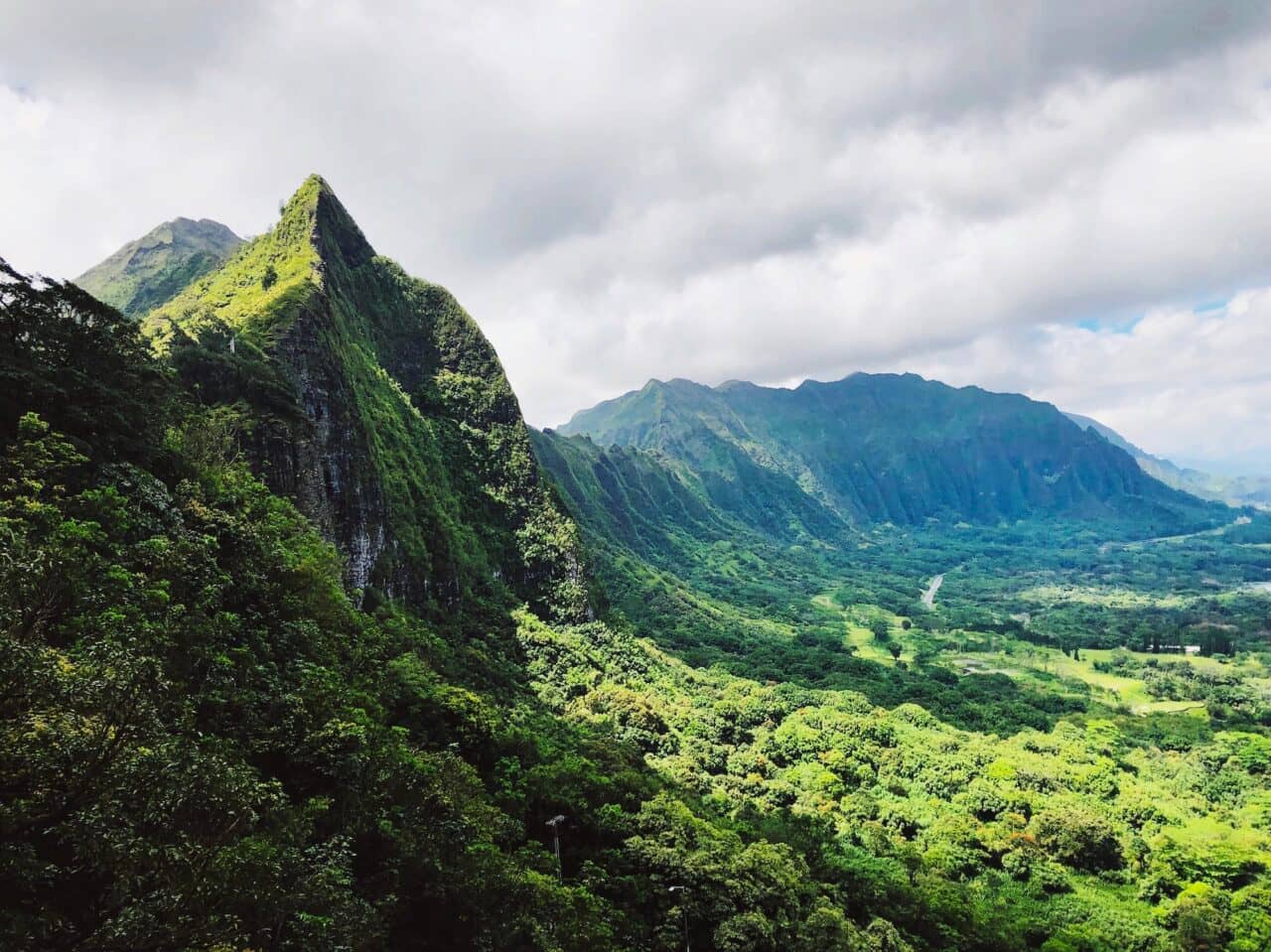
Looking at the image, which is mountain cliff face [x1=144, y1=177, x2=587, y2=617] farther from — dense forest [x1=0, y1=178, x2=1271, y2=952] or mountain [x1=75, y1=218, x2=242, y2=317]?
mountain [x1=75, y1=218, x2=242, y2=317]

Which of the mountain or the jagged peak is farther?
the mountain

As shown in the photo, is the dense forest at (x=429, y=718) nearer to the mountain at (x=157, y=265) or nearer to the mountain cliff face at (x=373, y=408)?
the mountain cliff face at (x=373, y=408)

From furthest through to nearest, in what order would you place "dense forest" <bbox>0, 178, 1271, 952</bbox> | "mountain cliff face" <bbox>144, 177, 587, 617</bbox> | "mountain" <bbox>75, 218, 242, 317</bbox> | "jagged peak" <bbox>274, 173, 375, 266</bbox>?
"mountain" <bbox>75, 218, 242, 317</bbox>
"jagged peak" <bbox>274, 173, 375, 266</bbox>
"mountain cliff face" <bbox>144, 177, 587, 617</bbox>
"dense forest" <bbox>0, 178, 1271, 952</bbox>

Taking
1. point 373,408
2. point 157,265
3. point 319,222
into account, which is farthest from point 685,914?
point 157,265

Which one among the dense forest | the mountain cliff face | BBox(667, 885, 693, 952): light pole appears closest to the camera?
the dense forest

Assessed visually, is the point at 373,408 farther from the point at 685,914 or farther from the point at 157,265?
the point at 157,265

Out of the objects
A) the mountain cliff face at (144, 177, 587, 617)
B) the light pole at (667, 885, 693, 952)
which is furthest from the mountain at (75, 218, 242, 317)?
the light pole at (667, 885, 693, 952)

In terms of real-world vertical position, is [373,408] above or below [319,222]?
below

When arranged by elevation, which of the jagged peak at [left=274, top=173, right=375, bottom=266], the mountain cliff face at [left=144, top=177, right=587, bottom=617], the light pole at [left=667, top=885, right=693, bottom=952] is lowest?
the light pole at [left=667, top=885, right=693, bottom=952]

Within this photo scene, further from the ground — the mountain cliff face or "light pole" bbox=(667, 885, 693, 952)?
the mountain cliff face
